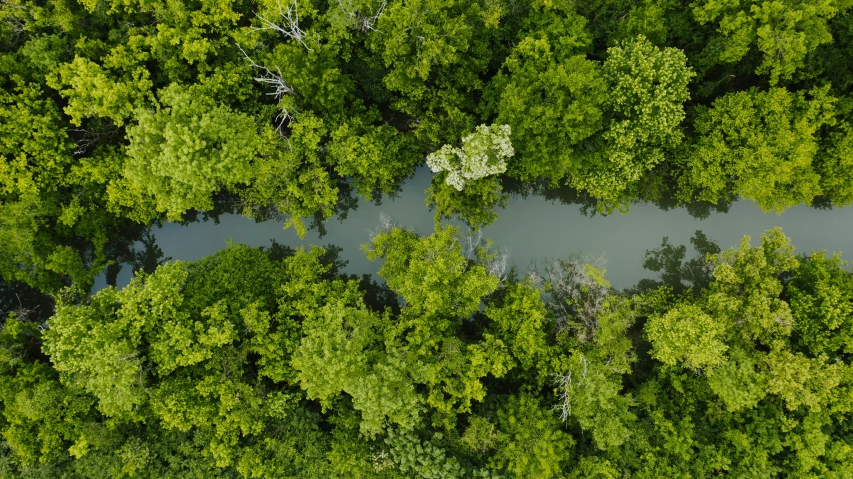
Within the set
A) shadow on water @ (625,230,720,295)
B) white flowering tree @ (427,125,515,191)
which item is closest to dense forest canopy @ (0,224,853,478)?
shadow on water @ (625,230,720,295)

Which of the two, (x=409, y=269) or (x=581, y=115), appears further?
(x=409, y=269)

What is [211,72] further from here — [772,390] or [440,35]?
[772,390]

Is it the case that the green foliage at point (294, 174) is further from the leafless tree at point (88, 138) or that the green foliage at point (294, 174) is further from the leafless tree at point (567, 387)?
the leafless tree at point (567, 387)

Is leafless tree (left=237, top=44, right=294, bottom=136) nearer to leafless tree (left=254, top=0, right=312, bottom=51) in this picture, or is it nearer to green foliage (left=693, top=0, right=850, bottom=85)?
leafless tree (left=254, top=0, right=312, bottom=51)

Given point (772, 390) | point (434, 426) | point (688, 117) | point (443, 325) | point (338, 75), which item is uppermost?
point (688, 117)

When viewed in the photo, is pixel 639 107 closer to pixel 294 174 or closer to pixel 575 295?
pixel 575 295

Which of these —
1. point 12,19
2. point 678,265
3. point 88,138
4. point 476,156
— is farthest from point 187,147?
point 678,265

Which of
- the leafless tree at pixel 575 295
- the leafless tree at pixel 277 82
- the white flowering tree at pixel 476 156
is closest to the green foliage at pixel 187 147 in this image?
the leafless tree at pixel 277 82

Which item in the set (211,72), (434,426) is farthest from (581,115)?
(211,72)
